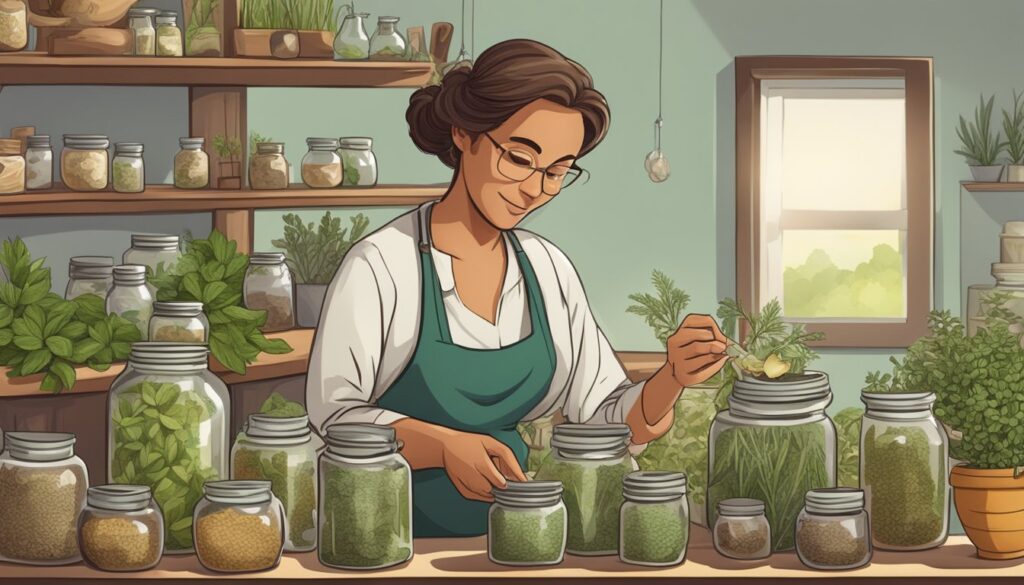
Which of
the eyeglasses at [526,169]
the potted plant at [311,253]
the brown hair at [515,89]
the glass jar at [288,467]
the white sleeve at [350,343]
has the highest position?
the brown hair at [515,89]

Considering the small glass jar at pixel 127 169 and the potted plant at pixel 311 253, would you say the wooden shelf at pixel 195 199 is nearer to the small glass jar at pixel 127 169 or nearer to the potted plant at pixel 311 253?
the small glass jar at pixel 127 169

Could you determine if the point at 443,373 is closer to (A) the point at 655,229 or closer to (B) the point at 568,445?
(B) the point at 568,445

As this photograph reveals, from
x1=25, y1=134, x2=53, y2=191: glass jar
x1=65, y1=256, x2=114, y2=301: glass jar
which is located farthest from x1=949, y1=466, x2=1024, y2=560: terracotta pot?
x1=25, y1=134, x2=53, y2=191: glass jar

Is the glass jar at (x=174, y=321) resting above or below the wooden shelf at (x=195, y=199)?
below

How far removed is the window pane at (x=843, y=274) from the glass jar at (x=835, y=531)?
3424 millimetres

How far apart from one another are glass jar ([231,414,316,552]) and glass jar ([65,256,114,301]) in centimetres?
107

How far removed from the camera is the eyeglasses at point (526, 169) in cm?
188

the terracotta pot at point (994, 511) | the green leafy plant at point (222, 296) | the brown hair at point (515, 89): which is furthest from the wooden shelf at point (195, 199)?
the terracotta pot at point (994, 511)

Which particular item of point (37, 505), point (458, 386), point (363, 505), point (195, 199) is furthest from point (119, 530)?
point (195, 199)

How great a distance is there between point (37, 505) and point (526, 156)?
0.82 meters

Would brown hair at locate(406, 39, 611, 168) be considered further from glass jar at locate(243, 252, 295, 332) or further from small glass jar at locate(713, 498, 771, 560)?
glass jar at locate(243, 252, 295, 332)

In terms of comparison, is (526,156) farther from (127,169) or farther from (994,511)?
(127,169)

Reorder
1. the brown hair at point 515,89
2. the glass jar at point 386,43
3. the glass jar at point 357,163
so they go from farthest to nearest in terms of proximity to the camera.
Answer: the glass jar at point 357,163 → the glass jar at point 386,43 → the brown hair at point 515,89

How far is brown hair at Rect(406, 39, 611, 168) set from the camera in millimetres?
1866
